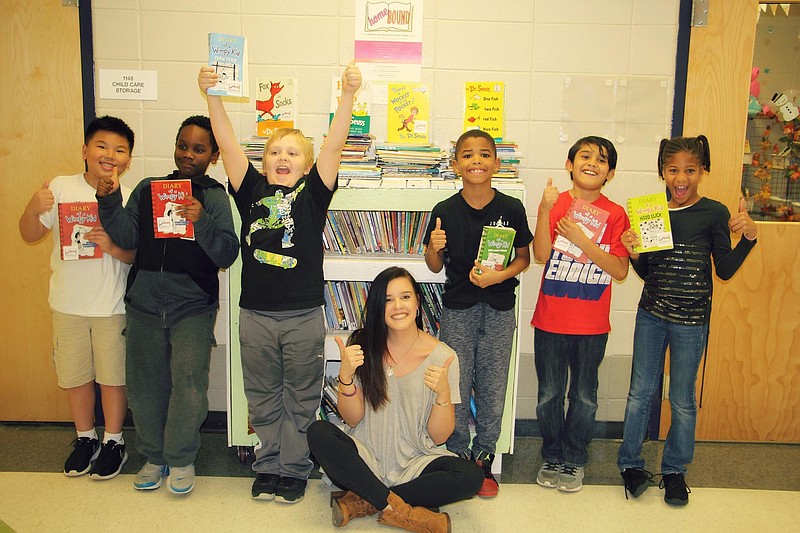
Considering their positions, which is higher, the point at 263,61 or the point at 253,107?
the point at 263,61

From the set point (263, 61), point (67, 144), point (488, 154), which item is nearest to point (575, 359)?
point (488, 154)

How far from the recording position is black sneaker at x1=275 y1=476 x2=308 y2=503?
2.80 meters

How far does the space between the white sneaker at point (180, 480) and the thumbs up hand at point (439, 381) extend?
1104mm

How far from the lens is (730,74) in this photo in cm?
334

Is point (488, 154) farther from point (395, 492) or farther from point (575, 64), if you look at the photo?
point (395, 492)

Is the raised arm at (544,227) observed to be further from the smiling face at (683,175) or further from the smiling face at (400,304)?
the smiling face at (400,304)

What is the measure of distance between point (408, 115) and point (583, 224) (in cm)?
104

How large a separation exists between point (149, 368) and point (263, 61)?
1567mm

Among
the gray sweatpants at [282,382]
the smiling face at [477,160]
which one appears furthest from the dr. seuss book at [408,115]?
the gray sweatpants at [282,382]

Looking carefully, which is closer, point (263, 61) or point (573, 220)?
point (573, 220)

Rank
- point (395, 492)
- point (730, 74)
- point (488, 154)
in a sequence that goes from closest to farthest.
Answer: point (395, 492) → point (488, 154) → point (730, 74)

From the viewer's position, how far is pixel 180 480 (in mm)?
2844

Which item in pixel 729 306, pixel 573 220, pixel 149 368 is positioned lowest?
pixel 149 368

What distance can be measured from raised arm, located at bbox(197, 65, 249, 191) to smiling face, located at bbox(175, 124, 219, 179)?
0.20 m
